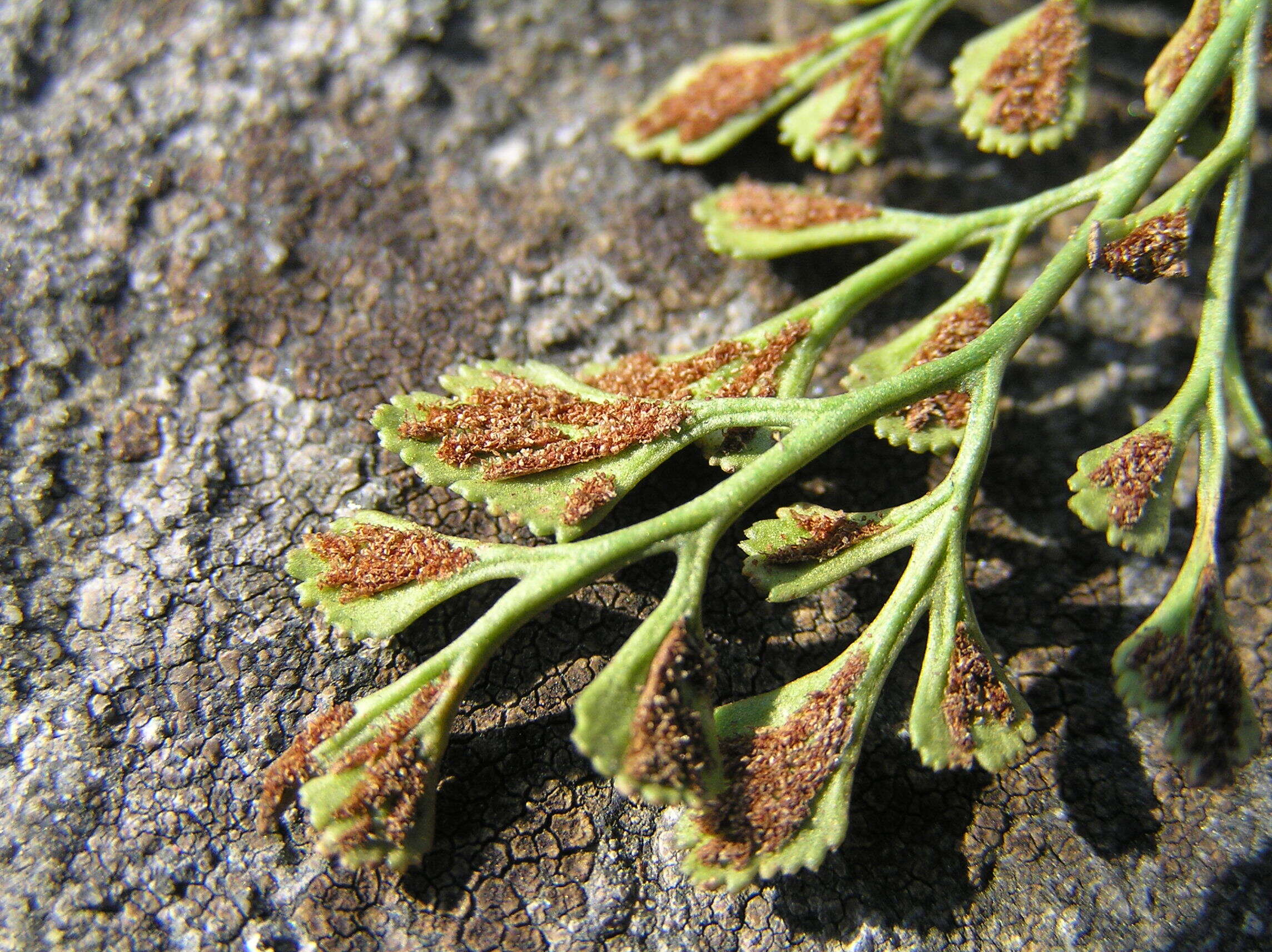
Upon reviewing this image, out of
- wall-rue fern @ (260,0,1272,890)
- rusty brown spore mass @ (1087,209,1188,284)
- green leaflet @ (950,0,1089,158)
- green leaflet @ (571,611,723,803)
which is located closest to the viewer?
green leaflet @ (571,611,723,803)

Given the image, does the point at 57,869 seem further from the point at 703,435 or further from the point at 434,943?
the point at 703,435

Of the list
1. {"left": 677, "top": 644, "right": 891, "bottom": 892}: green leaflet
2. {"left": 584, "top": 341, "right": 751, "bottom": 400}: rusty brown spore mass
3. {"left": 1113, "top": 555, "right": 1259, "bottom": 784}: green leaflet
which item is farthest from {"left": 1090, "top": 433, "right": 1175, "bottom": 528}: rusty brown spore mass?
{"left": 584, "top": 341, "right": 751, "bottom": 400}: rusty brown spore mass

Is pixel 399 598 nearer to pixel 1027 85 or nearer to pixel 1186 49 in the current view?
pixel 1027 85

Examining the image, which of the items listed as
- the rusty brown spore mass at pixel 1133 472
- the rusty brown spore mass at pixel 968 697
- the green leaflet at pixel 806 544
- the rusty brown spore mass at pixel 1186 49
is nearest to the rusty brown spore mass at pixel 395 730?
the green leaflet at pixel 806 544

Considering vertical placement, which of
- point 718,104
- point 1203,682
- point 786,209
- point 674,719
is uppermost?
point 718,104

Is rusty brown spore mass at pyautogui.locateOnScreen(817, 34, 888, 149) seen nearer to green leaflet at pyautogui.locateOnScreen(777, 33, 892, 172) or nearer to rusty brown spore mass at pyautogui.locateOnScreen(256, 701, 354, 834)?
green leaflet at pyautogui.locateOnScreen(777, 33, 892, 172)

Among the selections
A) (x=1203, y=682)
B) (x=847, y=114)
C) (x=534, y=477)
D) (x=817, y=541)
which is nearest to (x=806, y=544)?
(x=817, y=541)
